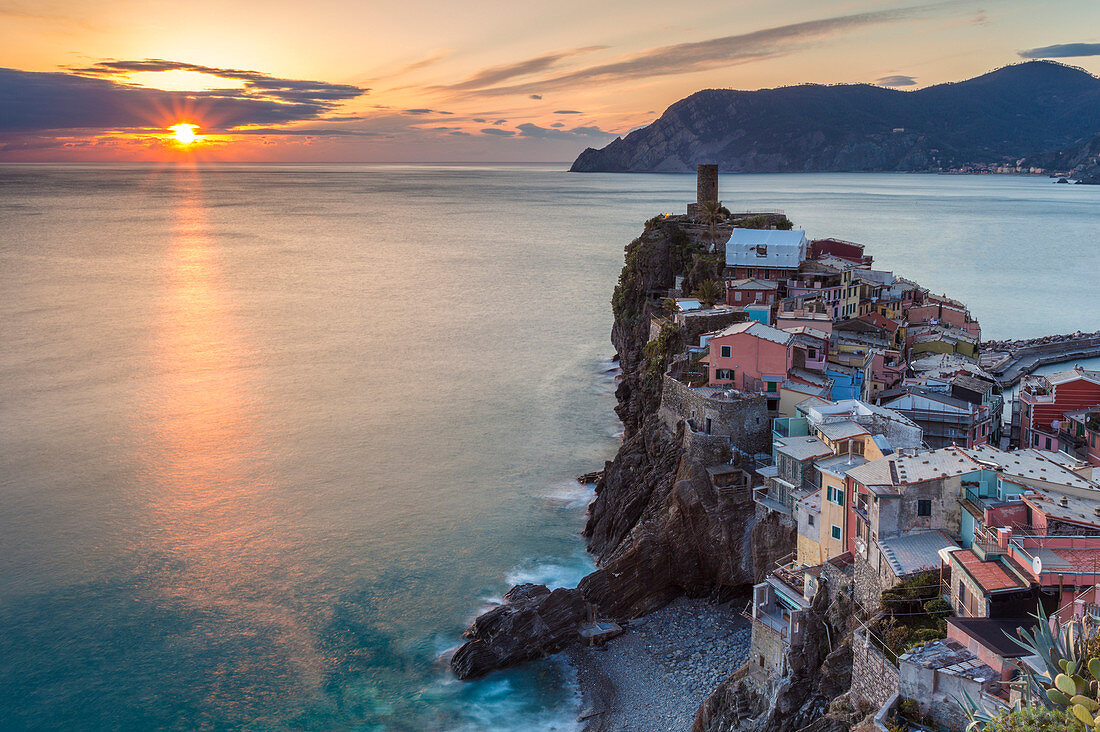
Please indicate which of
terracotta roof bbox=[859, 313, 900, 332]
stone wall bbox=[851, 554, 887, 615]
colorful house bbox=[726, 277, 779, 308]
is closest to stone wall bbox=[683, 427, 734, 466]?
stone wall bbox=[851, 554, 887, 615]

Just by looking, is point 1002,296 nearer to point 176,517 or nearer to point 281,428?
point 281,428

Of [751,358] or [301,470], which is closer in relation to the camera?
[751,358]

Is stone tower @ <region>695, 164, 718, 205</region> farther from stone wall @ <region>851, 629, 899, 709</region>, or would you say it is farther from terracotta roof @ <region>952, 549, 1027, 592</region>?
stone wall @ <region>851, 629, 899, 709</region>

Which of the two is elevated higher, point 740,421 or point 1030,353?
point 740,421

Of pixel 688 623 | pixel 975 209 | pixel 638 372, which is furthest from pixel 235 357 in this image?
pixel 975 209

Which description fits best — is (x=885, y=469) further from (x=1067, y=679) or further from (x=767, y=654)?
(x=1067, y=679)

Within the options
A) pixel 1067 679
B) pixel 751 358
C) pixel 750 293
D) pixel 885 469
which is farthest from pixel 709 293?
pixel 1067 679
